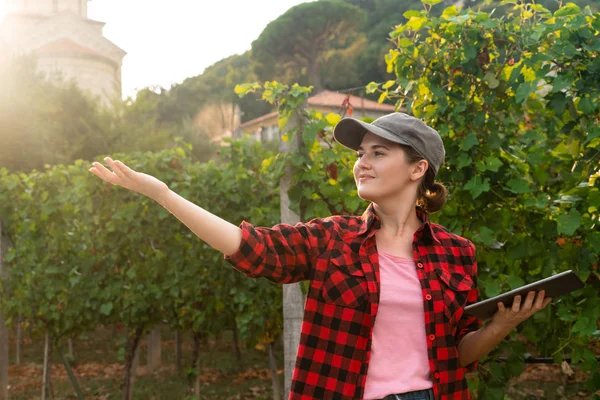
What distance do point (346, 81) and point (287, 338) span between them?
1498 inches

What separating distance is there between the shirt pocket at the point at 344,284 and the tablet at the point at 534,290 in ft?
1.06

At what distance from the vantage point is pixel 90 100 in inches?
1011

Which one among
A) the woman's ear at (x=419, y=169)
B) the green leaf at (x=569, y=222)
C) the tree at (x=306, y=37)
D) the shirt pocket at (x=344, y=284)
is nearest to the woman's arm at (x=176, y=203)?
the shirt pocket at (x=344, y=284)

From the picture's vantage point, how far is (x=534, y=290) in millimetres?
1994

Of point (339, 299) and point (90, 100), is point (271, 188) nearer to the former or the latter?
point (339, 299)

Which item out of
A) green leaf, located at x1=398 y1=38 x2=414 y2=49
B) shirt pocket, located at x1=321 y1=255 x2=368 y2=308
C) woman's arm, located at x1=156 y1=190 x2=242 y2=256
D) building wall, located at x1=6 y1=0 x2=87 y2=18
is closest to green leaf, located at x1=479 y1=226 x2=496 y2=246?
green leaf, located at x1=398 y1=38 x2=414 y2=49

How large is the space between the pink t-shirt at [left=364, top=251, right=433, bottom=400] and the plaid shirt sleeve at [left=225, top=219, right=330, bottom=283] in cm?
23

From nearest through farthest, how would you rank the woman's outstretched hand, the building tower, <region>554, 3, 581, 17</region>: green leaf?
1. the woman's outstretched hand
2. <region>554, 3, 581, 17</region>: green leaf
3. the building tower

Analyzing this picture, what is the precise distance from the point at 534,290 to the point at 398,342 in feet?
1.38

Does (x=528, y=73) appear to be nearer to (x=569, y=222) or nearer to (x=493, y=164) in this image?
(x=493, y=164)

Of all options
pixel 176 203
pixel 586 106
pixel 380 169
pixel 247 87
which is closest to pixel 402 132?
pixel 380 169

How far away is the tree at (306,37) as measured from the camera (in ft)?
137

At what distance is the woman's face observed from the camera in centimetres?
211

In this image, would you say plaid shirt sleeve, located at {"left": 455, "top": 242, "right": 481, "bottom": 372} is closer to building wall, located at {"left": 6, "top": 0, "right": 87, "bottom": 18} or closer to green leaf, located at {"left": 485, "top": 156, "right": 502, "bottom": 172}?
green leaf, located at {"left": 485, "top": 156, "right": 502, "bottom": 172}
